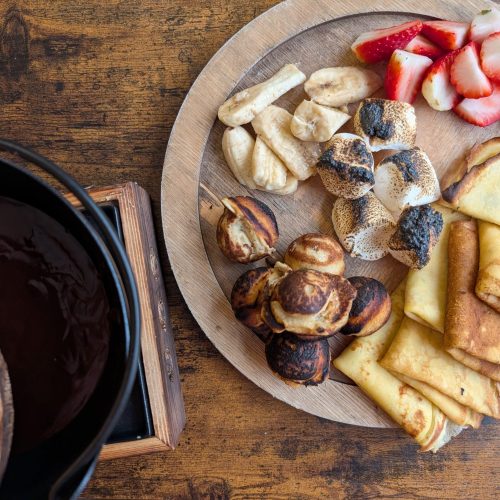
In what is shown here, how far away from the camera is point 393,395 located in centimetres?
133

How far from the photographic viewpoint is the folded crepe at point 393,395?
4.33 ft

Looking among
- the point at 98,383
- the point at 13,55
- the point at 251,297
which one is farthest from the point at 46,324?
the point at 13,55

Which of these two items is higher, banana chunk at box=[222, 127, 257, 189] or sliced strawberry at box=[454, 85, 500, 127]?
sliced strawberry at box=[454, 85, 500, 127]

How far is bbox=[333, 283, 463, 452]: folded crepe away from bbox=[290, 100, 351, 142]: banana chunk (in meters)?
0.49

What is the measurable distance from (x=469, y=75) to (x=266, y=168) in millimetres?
523

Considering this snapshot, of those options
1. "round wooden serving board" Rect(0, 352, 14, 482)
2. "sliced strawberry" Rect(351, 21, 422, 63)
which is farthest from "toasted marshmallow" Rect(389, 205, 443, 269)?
"round wooden serving board" Rect(0, 352, 14, 482)

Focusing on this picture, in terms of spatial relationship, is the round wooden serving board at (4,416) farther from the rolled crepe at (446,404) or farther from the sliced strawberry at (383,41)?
the sliced strawberry at (383,41)

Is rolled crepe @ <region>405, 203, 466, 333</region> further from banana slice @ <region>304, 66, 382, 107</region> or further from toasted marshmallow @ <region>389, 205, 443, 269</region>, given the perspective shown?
banana slice @ <region>304, 66, 382, 107</region>

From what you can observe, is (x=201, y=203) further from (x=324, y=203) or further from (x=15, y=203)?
(x=15, y=203)

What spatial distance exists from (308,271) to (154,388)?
403 mm

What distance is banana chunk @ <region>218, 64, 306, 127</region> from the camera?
129 centimetres

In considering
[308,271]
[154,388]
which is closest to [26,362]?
[154,388]

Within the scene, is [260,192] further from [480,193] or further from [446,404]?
[446,404]

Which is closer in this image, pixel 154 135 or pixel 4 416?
pixel 4 416
